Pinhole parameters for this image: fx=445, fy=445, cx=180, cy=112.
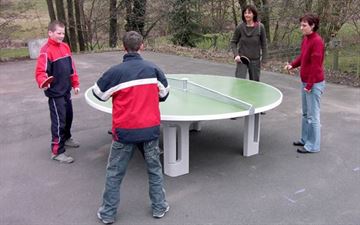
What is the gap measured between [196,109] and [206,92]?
0.59 metres

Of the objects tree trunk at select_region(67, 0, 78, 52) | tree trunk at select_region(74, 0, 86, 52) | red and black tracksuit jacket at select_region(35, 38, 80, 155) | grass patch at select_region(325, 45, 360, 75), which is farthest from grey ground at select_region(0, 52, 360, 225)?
tree trunk at select_region(74, 0, 86, 52)

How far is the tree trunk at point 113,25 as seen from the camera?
56.3 feet

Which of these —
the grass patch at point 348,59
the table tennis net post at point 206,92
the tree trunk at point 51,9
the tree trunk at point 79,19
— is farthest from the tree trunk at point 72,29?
the table tennis net post at point 206,92

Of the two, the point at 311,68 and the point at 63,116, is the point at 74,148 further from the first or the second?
the point at 311,68

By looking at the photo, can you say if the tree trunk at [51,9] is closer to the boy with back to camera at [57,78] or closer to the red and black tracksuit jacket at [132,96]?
the boy with back to camera at [57,78]

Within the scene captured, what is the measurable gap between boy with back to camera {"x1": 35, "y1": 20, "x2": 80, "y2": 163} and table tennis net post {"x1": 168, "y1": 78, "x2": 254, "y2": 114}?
3.78 ft

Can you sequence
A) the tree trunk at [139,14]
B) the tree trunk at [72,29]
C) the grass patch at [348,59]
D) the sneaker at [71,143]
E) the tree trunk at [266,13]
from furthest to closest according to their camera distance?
the tree trunk at [72,29] < the tree trunk at [139,14] < the tree trunk at [266,13] < the grass patch at [348,59] < the sneaker at [71,143]

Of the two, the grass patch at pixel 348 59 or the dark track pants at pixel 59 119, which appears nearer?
the dark track pants at pixel 59 119

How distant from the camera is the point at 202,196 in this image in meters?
3.80

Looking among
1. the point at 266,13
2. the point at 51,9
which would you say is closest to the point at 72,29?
the point at 51,9

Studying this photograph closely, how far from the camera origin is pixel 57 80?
4500 mm

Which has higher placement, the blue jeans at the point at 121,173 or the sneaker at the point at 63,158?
the blue jeans at the point at 121,173

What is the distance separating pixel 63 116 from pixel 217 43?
10.5 meters

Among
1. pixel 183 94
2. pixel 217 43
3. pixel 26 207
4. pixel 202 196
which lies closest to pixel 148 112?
pixel 202 196
